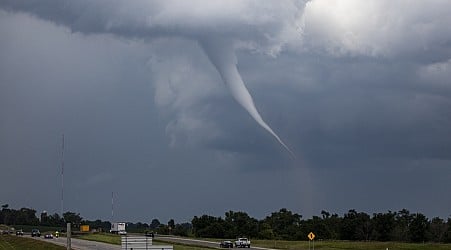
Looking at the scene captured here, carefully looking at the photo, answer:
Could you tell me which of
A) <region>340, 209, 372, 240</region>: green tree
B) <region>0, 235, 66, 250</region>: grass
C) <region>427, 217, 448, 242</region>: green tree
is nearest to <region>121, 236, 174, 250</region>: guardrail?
<region>0, 235, 66, 250</region>: grass

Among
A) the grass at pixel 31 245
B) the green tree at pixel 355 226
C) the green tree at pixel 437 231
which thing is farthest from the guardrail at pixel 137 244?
the green tree at pixel 355 226

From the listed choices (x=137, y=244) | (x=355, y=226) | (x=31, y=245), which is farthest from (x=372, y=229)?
(x=137, y=244)

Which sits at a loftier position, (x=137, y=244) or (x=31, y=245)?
(x=137, y=244)

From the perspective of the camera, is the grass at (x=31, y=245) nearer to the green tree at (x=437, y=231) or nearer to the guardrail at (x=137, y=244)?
the guardrail at (x=137, y=244)

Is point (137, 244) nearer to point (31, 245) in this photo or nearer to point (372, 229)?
point (31, 245)

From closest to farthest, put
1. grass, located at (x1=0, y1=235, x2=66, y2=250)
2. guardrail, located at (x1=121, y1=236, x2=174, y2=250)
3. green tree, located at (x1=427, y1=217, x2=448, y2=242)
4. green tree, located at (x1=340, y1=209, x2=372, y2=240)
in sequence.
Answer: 1. guardrail, located at (x1=121, y1=236, x2=174, y2=250)
2. grass, located at (x1=0, y1=235, x2=66, y2=250)
3. green tree, located at (x1=427, y1=217, x2=448, y2=242)
4. green tree, located at (x1=340, y1=209, x2=372, y2=240)

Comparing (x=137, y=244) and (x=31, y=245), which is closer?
(x=137, y=244)

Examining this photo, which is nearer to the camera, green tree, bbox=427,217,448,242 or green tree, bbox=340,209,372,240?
green tree, bbox=427,217,448,242

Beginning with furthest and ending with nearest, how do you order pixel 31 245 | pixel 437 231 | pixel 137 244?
1. pixel 437 231
2. pixel 31 245
3. pixel 137 244

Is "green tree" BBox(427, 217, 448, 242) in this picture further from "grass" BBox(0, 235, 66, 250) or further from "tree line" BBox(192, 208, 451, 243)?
"grass" BBox(0, 235, 66, 250)

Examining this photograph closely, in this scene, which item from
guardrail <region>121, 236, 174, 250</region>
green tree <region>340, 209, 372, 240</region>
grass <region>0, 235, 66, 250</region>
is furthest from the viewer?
green tree <region>340, 209, 372, 240</region>

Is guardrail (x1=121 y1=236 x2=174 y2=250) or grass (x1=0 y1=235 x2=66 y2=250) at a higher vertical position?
guardrail (x1=121 y1=236 x2=174 y2=250)

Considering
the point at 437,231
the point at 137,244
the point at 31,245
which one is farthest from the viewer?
the point at 437,231

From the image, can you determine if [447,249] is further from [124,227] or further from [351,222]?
[124,227]
